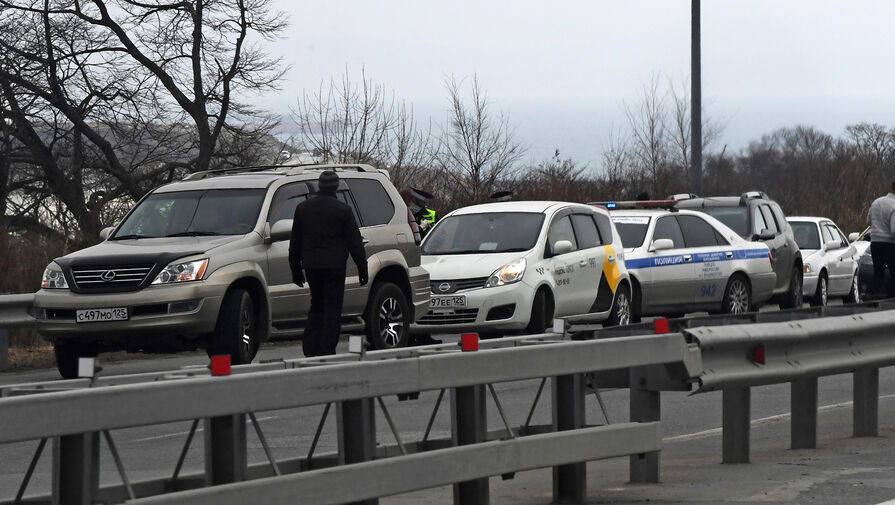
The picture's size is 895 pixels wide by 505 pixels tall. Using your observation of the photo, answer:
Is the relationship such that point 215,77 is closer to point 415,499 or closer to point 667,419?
point 667,419

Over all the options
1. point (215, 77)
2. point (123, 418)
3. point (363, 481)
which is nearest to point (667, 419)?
point (363, 481)

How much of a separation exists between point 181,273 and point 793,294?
43.9 ft

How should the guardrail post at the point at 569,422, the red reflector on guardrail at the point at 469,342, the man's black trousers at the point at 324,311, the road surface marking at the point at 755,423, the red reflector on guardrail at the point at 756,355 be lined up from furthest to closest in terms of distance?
1. the man's black trousers at the point at 324,311
2. the road surface marking at the point at 755,423
3. the red reflector on guardrail at the point at 756,355
4. the guardrail post at the point at 569,422
5. the red reflector on guardrail at the point at 469,342

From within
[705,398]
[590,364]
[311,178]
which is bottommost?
[705,398]

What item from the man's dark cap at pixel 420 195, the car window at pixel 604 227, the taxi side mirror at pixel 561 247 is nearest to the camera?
the taxi side mirror at pixel 561 247

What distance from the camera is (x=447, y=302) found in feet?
53.6

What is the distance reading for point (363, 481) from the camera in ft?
18.4

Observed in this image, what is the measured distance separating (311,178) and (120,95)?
1744 centimetres

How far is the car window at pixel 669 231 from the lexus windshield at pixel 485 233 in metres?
3.56

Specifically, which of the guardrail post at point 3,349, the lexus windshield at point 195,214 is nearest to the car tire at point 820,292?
the lexus windshield at point 195,214

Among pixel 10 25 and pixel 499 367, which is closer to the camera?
pixel 499 367

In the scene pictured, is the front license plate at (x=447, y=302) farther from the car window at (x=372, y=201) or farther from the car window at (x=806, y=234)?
the car window at (x=806, y=234)

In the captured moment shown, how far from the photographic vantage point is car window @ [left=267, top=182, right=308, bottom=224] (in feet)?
46.9

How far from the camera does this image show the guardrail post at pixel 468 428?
20.9ft
